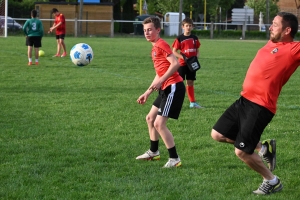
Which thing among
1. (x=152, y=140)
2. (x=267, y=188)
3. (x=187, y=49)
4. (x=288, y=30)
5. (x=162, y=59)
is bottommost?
(x=267, y=188)

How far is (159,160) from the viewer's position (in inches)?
268

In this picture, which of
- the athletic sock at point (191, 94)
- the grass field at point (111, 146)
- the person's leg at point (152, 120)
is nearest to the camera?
the grass field at point (111, 146)

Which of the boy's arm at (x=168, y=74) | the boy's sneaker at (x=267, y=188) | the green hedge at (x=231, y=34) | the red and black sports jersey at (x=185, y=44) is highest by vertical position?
the green hedge at (x=231, y=34)

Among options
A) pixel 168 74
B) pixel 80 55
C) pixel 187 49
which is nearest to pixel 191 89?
pixel 187 49

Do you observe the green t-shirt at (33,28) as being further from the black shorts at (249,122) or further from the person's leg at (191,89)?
the black shorts at (249,122)

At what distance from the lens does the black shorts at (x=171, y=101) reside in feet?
20.9

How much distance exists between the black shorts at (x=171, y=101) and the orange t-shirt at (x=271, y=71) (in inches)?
46.4

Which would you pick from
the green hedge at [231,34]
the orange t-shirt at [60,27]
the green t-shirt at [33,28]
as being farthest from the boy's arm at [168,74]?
the green hedge at [231,34]

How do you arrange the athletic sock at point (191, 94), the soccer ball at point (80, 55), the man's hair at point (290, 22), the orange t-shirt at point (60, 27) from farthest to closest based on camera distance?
the orange t-shirt at point (60, 27) → the soccer ball at point (80, 55) → the athletic sock at point (191, 94) → the man's hair at point (290, 22)

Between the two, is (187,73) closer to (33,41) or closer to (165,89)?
(165,89)

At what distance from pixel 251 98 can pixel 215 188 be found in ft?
3.14

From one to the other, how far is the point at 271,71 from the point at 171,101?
4.71 feet

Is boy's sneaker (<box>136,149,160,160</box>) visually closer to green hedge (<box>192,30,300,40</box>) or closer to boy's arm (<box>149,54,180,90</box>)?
boy's arm (<box>149,54,180,90</box>)

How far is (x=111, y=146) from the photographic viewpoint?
24.2 ft
